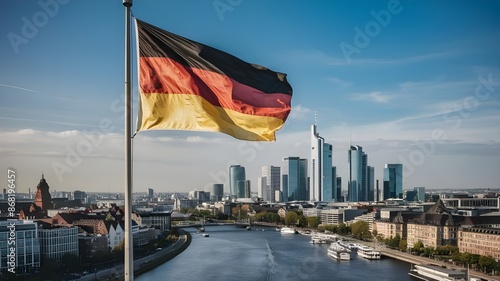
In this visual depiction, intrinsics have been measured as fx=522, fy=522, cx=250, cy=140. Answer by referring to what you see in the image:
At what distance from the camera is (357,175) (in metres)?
69.0

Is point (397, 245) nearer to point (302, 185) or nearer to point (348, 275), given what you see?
A: point (348, 275)

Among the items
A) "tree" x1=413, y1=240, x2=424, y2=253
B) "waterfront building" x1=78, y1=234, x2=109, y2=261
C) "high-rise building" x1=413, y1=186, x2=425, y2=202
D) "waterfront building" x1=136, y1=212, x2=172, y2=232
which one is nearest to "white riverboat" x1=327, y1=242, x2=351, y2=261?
"tree" x1=413, y1=240, x2=424, y2=253

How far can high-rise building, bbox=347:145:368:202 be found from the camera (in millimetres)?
68938

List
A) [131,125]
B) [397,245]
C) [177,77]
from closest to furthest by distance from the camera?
[131,125] < [177,77] < [397,245]

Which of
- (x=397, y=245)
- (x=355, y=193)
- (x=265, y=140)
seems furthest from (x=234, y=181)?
(x=265, y=140)

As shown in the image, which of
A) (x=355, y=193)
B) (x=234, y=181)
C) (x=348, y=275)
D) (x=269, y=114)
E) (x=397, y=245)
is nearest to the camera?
(x=269, y=114)

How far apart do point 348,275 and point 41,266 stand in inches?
313

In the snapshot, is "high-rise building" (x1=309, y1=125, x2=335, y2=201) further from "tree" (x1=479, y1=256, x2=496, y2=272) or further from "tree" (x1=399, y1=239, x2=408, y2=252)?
"tree" (x1=479, y1=256, x2=496, y2=272)

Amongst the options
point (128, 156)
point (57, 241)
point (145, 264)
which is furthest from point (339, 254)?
point (128, 156)

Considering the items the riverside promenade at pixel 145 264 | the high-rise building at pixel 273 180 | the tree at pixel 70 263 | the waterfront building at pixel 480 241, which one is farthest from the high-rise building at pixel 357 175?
the tree at pixel 70 263

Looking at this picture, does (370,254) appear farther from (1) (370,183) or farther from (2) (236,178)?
(2) (236,178)

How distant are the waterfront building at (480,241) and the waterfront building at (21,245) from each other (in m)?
14.0

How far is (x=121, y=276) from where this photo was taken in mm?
13086

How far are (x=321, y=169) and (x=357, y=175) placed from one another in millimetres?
5005
